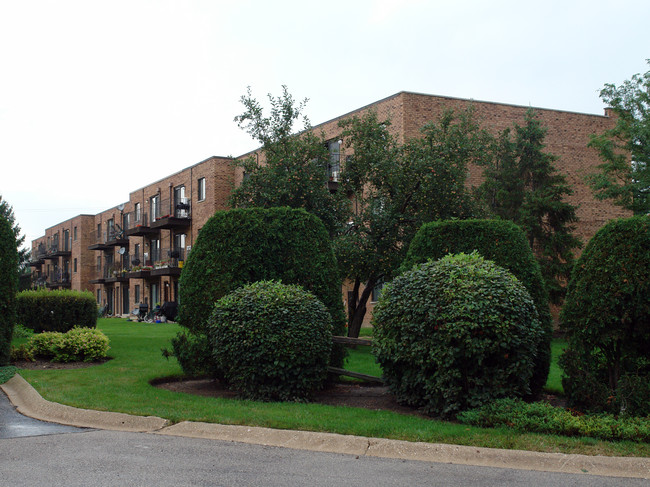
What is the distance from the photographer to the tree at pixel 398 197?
17234 mm

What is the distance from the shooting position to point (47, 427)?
754cm

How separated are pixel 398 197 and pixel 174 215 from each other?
84.0 ft

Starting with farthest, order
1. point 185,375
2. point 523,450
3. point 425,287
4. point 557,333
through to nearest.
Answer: point 557,333, point 185,375, point 425,287, point 523,450

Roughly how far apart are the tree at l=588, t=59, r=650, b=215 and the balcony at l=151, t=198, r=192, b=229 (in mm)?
24265

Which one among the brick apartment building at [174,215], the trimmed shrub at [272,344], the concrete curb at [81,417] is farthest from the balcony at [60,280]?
the trimmed shrub at [272,344]

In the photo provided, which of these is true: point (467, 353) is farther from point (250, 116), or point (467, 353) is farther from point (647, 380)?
point (250, 116)

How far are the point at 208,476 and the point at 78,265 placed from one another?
194 feet

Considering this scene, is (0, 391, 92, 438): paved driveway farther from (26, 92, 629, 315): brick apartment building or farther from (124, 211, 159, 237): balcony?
(124, 211, 159, 237): balcony

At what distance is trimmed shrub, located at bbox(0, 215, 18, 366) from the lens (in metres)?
12.1

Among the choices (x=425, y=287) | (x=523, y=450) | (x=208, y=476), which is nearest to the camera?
(x=208, y=476)

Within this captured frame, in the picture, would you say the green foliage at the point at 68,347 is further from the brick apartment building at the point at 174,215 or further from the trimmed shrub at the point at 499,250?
the brick apartment building at the point at 174,215

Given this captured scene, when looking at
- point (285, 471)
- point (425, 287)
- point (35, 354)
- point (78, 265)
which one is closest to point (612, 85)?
point (425, 287)

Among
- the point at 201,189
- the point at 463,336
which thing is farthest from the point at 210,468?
the point at 201,189

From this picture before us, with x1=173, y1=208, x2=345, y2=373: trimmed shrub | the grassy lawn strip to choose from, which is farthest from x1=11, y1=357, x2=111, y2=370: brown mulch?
x1=173, y1=208, x2=345, y2=373: trimmed shrub
